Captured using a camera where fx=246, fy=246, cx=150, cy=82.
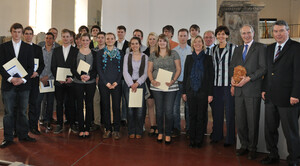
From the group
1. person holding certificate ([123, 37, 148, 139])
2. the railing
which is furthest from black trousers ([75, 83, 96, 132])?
the railing

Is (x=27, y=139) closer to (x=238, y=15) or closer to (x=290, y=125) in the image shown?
(x=290, y=125)

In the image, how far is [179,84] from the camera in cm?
400

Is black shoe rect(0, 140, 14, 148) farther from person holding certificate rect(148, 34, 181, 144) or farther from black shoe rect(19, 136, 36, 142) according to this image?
person holding certificate rect(148, 34, 181, 144)

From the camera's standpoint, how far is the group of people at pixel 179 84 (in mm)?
2732

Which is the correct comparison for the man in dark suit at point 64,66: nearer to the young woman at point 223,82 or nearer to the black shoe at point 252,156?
the young woman at point 223,82

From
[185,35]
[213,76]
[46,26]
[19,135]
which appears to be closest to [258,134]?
[213,76]

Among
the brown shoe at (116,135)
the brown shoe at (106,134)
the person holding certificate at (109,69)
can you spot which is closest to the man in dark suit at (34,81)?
the person holding certificate at (109,69)

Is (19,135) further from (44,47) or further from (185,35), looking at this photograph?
(185,35)

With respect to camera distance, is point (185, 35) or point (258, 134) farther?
point (185, 35)

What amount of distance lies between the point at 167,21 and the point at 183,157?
3.88 meters

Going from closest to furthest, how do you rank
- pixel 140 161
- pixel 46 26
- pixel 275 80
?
pixel 275 80 < pixel 140 161 < pixel 46 26

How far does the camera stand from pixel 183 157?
10.2 feet

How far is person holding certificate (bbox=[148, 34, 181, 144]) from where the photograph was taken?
3541mm

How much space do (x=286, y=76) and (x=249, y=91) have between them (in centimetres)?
51
